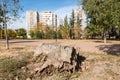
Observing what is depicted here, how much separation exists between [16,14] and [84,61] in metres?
10.9

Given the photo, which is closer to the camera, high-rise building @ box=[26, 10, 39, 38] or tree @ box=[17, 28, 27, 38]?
tree @ box=[17, 28, 27, 38]

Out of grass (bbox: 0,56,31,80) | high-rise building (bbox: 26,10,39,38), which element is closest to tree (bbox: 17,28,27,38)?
high-rise building (bbox: 26,10,39,38)

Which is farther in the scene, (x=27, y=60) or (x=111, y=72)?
(x=27, y=60)

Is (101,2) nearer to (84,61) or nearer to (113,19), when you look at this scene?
(113,19)

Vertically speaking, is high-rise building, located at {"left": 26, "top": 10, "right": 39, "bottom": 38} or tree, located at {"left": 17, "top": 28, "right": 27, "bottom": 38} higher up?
high-rise building, located at {"left": 26, "top": 10, "right": 39, "bottom": 38}

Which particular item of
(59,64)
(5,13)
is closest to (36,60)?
(59,64)

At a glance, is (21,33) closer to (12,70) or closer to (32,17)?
(32,17)

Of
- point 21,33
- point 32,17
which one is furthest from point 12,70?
point 32,17

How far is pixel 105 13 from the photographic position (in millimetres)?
13820

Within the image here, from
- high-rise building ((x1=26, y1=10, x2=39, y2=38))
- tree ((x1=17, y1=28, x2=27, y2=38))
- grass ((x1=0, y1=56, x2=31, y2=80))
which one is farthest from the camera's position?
high-rise building ((x1=26, y1=10, x2=39, y2=38))

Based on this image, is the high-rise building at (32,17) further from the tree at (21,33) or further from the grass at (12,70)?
the grass at (12,70)

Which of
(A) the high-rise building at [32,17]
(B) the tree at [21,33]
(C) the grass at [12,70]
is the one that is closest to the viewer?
(C) the grass at [12,70]

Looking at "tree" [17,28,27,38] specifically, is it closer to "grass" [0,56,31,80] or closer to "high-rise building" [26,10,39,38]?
"high-rise building" [26,10,39,38]

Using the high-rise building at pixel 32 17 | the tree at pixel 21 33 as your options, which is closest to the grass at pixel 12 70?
the tree at pixel 21 33
